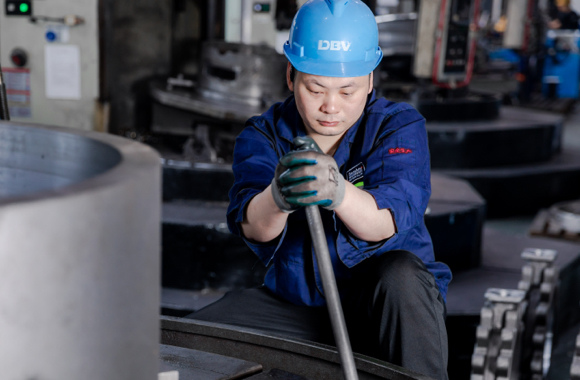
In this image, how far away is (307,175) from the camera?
1.14 metres

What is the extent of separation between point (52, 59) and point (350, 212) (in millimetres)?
2541

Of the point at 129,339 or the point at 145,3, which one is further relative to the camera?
the point at 145,3

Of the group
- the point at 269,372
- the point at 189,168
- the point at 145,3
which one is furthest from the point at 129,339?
the point at 145,3

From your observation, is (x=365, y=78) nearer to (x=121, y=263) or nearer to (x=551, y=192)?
(x=121, y=263)

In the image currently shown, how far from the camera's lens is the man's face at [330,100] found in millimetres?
1418

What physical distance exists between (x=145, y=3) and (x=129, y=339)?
125 inches

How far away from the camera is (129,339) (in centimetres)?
77

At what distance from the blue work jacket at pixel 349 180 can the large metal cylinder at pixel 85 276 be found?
637 mm

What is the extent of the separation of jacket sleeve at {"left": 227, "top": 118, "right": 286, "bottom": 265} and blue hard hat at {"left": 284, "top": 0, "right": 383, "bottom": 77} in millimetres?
175

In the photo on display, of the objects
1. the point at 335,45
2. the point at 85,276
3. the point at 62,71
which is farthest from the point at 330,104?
the point at 62,71

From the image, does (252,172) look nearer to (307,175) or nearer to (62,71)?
(307,175)

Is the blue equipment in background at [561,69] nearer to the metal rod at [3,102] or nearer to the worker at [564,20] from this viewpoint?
the worker at [564,20]

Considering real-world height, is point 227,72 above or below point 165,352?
above

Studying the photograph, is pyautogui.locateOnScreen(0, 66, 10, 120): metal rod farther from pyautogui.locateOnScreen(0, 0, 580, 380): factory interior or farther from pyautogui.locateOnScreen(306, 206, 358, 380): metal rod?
pyautogui.locateOnScreen(306, 206, 358, 380): metal rod
